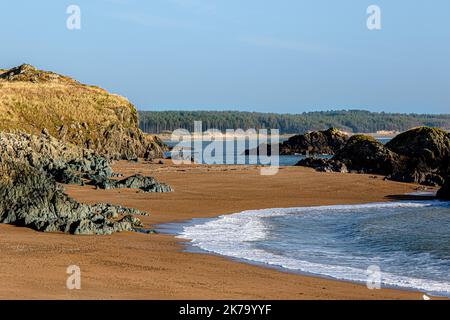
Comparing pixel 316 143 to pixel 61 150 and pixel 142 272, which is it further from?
pixel 142 272

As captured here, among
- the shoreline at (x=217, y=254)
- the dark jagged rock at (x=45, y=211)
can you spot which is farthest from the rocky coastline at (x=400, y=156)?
the dark jagged rock at (x=45, y=211)

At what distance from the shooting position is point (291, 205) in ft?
110

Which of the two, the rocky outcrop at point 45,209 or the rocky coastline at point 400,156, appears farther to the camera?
the rocky coastline at point 400,156

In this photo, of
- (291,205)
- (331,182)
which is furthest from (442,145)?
(291,205)

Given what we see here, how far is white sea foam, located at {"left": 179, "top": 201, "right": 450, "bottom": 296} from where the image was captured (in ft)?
50.6

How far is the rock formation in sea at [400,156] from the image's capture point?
52969 millimetres

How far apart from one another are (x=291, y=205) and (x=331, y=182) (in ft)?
38.8

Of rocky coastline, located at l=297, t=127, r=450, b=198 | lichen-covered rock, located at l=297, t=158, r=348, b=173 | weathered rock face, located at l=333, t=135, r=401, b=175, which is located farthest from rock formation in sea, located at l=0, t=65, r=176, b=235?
weathered rock face, located at l=333, t=135, r=401, b=175

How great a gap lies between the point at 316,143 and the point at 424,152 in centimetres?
5770

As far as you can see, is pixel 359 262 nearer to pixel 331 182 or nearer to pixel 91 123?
pixel 331 182

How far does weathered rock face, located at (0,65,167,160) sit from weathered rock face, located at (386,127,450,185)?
99.9 ft

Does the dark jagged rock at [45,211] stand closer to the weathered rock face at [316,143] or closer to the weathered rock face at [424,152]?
the weathered rock face at [424,152]

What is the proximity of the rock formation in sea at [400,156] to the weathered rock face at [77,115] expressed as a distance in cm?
2573
